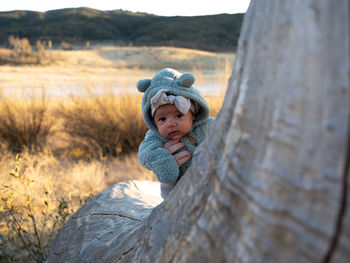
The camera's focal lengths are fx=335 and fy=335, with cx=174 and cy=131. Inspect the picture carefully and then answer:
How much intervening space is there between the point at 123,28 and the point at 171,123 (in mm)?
59990

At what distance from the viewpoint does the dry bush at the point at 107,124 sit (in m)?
5.98

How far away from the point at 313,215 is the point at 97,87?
6.72 m

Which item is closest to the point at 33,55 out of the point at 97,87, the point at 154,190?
the point at 97,87

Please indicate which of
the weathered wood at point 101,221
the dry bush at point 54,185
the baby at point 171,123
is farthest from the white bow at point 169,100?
the dry bush at point 54,185

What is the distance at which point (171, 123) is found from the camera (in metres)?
1.92

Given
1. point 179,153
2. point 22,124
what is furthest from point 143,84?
point 22,124

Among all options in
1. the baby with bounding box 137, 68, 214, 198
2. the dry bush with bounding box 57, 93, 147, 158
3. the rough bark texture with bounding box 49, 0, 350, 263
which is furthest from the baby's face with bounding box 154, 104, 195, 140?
the dry bush with bounding box 57, 93, 147, 158

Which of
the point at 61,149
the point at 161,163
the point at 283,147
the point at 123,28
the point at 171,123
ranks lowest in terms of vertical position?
the point at 61,149

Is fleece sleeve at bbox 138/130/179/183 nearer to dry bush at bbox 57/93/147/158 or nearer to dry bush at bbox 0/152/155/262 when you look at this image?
dry bush at bbox 0/152/155/262

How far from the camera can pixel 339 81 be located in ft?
1.65

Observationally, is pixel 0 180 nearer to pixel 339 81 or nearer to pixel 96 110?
pixel 96 110

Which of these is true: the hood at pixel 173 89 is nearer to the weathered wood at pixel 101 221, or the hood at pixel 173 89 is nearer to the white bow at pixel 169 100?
the white bow at pixel 169 100

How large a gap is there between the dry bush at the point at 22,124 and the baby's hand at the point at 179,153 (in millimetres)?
4773

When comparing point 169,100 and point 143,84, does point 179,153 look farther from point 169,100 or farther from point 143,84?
point 143,84
